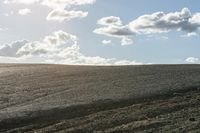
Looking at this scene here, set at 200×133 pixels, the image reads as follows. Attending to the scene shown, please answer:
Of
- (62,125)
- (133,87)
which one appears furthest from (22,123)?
(133,87)

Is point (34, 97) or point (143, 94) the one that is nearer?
point (143, 94)

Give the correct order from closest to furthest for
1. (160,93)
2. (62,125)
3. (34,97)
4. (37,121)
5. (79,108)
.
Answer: (62,125) → (37,121) → (79,108) → (160,93) → (34,97)

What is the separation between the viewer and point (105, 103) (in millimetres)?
34156

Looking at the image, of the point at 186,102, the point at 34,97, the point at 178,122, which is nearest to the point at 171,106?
the point at 186,102

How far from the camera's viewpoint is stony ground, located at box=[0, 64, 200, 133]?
90.4ft

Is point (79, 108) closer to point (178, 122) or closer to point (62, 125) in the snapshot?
point (62, 125)

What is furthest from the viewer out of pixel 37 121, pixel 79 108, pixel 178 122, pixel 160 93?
pixel 160 93

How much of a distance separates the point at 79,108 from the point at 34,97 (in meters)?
7.36

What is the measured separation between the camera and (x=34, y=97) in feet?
130

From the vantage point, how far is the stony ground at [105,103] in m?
27.6

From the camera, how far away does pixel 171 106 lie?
3048cm

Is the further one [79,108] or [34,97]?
[34,97]

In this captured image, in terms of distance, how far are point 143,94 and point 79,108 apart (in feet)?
16.8

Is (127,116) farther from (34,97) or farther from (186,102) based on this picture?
(34,97)
